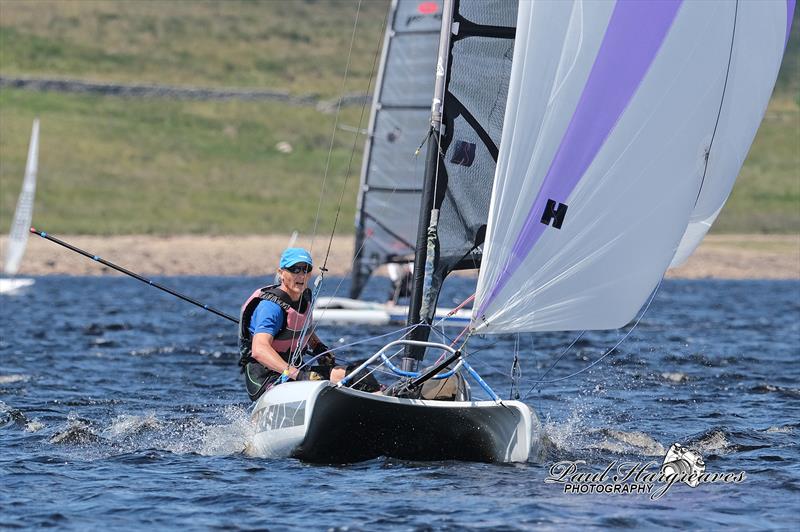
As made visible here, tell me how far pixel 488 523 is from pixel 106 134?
7211cm

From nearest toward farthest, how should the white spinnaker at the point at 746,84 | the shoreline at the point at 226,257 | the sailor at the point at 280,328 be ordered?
the white spinnaker at the point at 746,84
the sailor at the point at 280,328
the shoreline at the point at 226,257

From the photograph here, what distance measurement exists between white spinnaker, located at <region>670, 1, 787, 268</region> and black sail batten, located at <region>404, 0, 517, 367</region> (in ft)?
6.43

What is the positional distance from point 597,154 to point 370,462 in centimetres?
317

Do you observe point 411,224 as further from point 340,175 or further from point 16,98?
point 16,98

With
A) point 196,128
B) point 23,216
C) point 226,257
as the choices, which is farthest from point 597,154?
point 196,128

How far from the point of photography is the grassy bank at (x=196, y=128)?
67.5 metres

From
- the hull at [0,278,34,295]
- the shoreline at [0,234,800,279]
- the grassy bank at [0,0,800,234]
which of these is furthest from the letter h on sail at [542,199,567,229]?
the grassy bank at [0,0,800,234]

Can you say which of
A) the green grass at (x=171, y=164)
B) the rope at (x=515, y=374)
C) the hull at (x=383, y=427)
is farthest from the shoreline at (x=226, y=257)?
the hull at (x=383, y=427)

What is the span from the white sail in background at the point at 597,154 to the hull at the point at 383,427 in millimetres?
746

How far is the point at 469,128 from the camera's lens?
41.4 ft

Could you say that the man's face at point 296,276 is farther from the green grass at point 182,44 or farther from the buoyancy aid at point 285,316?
the green grass at point 182,44

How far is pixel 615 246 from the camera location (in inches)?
455

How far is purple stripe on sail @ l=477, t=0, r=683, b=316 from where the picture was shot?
37.0 ft

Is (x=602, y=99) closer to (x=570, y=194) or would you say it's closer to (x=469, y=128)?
(x=570, y=194)
